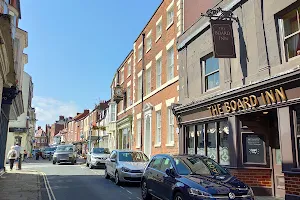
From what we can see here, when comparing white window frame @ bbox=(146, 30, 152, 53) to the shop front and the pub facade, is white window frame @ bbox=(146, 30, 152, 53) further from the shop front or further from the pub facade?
the shop front

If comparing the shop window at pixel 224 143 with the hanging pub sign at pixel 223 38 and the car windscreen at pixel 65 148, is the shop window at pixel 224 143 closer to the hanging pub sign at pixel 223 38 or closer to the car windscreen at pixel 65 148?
the hanging pub sign at pixel 223 38

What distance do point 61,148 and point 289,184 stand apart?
24.0 meters

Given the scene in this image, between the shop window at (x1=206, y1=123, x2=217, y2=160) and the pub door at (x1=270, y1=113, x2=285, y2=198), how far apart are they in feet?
8.31

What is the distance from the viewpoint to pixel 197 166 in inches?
319

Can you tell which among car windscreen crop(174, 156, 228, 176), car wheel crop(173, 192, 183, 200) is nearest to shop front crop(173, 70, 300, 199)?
car windscreen crop(174, 156, 228, 176)

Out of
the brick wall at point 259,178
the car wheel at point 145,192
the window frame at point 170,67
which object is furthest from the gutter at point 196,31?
the car wheel at point 145,192

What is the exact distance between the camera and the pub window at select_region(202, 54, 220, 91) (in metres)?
13.0

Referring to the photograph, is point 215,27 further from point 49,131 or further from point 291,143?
point 49,131

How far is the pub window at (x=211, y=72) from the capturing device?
13.0 meters

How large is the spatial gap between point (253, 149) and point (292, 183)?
93.2 inches

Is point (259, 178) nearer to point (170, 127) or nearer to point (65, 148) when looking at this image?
point (170, 127)

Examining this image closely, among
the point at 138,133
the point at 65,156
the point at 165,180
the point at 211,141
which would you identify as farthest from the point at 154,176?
the point at 65,156

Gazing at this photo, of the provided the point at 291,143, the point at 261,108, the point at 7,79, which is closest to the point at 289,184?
the point at 291,143

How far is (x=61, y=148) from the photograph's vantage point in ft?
94.6
